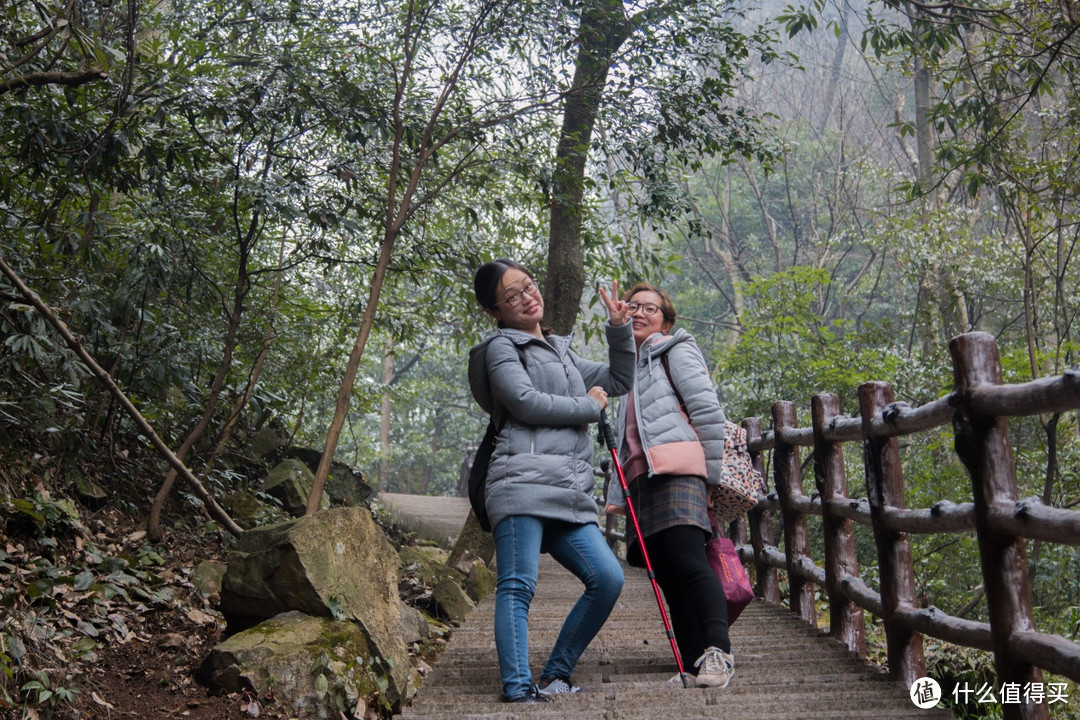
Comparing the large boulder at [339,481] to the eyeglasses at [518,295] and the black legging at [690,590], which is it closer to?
the black legging at [690,590]

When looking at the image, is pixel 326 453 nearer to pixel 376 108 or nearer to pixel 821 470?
pixel 376 108

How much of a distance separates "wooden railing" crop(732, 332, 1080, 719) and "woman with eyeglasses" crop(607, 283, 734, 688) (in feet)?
2.32

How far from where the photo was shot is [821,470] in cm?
482

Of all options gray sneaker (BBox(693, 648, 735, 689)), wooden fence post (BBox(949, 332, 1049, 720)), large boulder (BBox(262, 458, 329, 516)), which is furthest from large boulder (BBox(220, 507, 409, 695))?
large boulder (BBox(262, 458, 329, 516))

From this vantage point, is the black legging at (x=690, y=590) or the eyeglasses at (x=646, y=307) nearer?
the black legging at (x=690, y=590)

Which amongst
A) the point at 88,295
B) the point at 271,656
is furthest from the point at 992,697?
the point at 88,295

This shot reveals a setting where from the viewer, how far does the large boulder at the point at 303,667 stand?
3637 millimetres

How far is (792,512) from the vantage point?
540 centimetres

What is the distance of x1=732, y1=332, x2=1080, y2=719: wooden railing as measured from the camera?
289 cm

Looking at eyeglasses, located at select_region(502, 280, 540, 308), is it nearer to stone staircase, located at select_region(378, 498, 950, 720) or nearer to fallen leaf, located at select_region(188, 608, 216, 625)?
stone staircase, located at select_region(378, 498, 950, 720)

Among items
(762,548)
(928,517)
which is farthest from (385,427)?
(928,517)

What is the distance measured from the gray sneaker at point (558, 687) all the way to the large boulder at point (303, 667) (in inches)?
27.4

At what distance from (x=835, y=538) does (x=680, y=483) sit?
3.89 ft

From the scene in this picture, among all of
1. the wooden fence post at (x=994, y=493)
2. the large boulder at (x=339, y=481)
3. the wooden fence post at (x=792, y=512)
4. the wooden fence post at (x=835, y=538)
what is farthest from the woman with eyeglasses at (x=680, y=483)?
the large boulder at (x=339, y=481)
